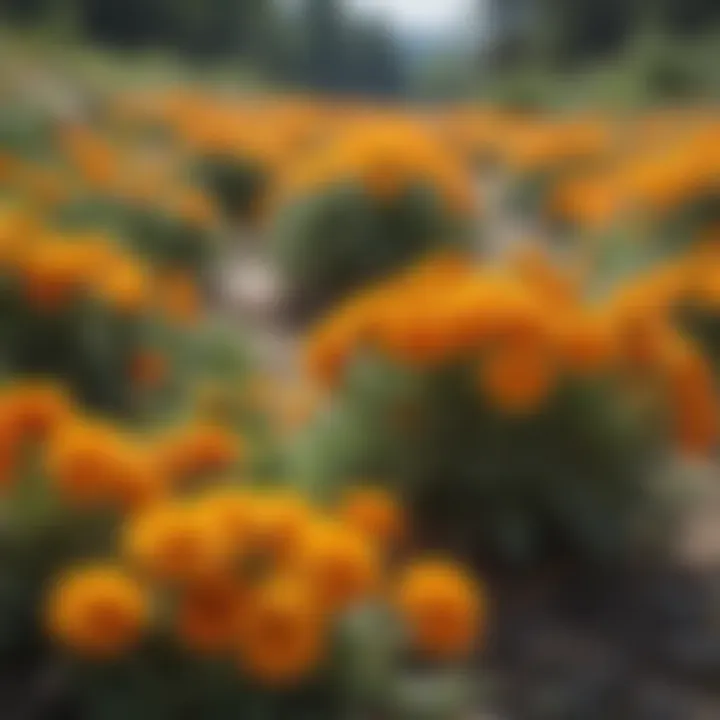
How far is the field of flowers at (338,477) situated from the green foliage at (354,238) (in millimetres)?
825

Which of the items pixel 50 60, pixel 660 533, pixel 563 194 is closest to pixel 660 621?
pixel 660 533

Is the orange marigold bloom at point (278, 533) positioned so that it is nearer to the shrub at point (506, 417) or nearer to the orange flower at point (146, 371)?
the shrub at point (506, 417)

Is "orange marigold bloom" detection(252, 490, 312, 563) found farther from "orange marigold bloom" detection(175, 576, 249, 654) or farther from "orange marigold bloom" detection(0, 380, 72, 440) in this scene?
"orange marigold bloom" detection(0, 380, 72, 440)

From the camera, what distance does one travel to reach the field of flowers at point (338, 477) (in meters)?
2.29

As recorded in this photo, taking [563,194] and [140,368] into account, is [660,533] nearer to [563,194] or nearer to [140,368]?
[140,368]

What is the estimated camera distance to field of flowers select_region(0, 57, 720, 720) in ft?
7.52

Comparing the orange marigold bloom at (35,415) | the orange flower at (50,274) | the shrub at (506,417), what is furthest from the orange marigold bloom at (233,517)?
the orange flower at (50,274)

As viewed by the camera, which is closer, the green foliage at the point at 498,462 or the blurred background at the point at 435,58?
the green foliage at the point at 498,462

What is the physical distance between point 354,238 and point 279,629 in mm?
4053

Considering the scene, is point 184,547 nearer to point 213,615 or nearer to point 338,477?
point 213,615

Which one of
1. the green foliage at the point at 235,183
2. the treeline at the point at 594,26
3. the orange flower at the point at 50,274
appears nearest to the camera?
the orange flower at the point at 50,274

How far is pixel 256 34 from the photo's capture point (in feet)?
40.6

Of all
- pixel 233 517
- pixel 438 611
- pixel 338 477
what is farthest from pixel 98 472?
pixel 338 477

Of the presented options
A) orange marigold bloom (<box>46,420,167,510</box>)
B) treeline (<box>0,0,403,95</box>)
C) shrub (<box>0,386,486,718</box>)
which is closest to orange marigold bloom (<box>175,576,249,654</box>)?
shrub (<box>0,386,486,718</box>)
